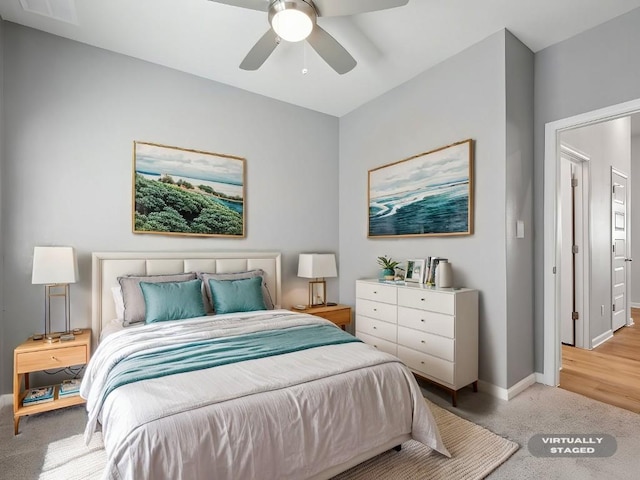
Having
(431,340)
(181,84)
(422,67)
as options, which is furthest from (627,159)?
(181,84)

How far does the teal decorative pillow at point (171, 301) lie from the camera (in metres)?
2.60

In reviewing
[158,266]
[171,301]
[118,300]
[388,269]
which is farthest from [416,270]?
[118,300]

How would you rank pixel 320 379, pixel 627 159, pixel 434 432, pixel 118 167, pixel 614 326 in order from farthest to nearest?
pixel 627 159
pixel 614 326
pixel 118 167
pixel 434 432
pixel 320 379

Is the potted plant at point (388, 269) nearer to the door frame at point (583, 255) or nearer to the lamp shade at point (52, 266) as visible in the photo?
the door frame at point (583, 255)

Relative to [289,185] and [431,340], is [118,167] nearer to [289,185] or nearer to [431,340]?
[289,185]

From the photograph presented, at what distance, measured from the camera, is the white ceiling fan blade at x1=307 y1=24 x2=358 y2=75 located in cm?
225

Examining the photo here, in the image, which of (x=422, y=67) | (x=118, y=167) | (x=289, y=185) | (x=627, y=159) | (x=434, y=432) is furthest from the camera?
(x=627, y=159)

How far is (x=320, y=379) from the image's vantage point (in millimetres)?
1655

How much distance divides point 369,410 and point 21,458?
208cm

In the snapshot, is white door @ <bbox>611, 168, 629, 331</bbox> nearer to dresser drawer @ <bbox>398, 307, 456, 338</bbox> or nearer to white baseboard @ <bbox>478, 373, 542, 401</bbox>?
white baseboard @ <bbox>478, 373, 542, 401</bbox>

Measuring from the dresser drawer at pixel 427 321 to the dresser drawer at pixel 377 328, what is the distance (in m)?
0.14

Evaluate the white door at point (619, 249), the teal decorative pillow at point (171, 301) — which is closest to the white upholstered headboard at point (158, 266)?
the teal decorative pillow at point (171, 301)

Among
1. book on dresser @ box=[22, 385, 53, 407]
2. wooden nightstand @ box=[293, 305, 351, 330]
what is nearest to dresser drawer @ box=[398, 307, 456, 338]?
wooden nightstand @ box=[293, 305, 351, 330]

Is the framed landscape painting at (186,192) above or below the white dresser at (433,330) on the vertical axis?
above
